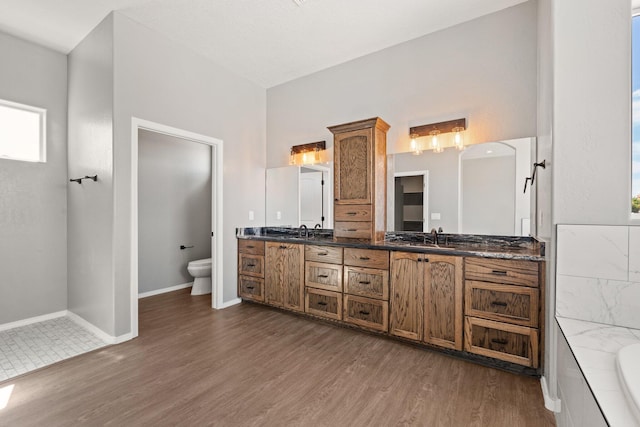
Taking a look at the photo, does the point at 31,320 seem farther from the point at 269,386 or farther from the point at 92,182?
the point at 269,386

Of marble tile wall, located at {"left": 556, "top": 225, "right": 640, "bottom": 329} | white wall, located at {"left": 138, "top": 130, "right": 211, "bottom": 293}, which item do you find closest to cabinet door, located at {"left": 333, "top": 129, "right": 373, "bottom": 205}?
marble tile wall, located at {"left": 556, "top": 225, "right": 640, "bottom": 329}

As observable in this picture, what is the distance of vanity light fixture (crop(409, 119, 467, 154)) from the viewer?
279cm

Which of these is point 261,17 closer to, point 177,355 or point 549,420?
point 177,355

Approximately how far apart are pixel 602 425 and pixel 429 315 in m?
1.58

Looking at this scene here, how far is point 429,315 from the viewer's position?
7.91 feet

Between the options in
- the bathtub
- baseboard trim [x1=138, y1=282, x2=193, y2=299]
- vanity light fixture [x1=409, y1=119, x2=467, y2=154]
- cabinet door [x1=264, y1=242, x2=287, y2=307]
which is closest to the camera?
the bathtub

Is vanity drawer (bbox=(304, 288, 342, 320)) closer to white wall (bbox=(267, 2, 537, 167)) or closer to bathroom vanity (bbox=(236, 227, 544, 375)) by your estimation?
bathroom vanity (bbox=(236, 227, 544, 375))

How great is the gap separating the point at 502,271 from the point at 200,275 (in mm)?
3660

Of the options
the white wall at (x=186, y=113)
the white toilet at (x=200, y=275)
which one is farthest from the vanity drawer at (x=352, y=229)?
the white toilet at (x=200, y=275)

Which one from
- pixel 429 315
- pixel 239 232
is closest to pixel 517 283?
pixel 429 315

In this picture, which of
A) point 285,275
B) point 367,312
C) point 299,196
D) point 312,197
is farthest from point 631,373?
point 299,196

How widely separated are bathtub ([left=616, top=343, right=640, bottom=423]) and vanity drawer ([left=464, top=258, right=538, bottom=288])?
0.86 metres

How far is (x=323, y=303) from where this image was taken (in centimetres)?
305

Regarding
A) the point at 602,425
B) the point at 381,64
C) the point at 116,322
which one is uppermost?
the point at 381,64
